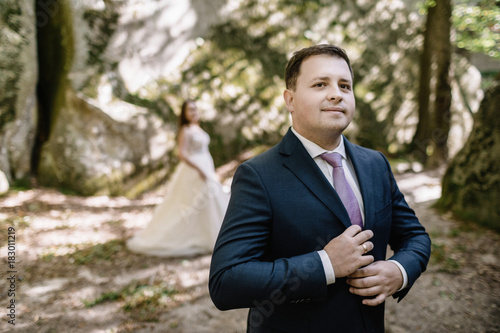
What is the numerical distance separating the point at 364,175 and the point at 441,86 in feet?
27.2

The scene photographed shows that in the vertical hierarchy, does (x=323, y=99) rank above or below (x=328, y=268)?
above

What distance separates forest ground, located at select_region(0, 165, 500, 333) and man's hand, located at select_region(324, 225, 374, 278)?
250 centimetres

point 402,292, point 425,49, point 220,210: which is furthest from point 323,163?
point 425,49

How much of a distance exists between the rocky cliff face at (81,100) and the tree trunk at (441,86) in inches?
278

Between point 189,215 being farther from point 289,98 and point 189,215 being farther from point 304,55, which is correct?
point 304,55

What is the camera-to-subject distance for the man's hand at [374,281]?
135 centimetres

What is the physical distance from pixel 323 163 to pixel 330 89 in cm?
35

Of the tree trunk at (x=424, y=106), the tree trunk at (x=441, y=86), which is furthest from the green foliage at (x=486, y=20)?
the tree trunk at (x=424, y=106)

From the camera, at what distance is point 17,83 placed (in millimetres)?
7156

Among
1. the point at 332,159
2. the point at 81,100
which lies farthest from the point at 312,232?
the point at 81,100

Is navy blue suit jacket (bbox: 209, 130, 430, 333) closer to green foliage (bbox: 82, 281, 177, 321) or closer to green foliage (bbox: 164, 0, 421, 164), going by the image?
green foliage (bbox: 82, 281, 177, 321)

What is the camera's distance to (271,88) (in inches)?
383

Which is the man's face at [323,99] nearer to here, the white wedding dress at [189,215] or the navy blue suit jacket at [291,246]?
the navy blue suit jacket at [291,246]

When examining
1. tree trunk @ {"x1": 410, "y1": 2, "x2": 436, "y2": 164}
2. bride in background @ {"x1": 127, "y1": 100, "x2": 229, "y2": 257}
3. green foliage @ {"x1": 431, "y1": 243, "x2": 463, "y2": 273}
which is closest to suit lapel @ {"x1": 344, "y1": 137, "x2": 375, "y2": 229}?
green foliage @ {"x1": 431, "y1": 243, "x2": 463, "y2": 273}
